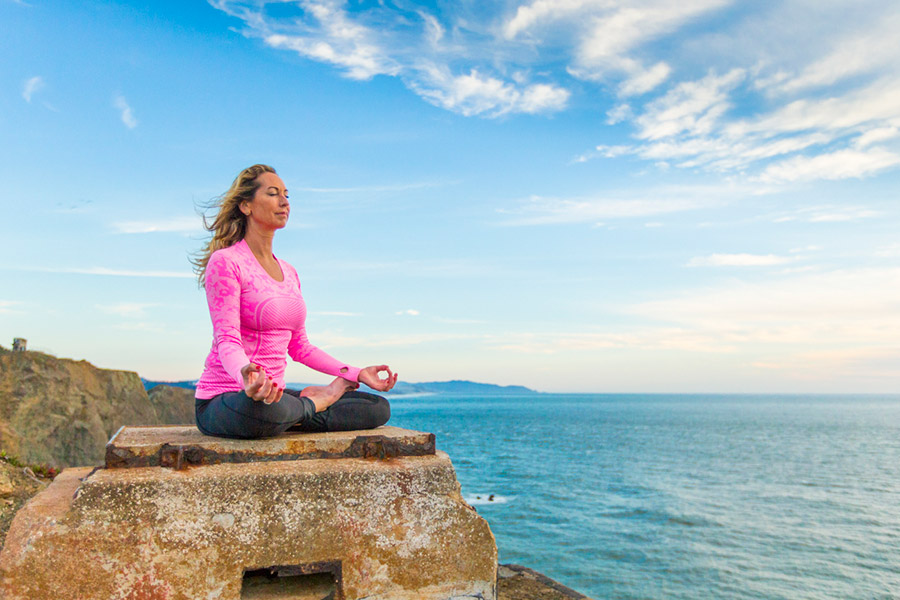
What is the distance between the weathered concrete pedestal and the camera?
2562mm

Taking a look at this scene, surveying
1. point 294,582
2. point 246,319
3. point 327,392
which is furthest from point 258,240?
point 294,582

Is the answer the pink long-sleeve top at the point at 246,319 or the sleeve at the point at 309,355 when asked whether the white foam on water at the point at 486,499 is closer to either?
the sleeve at the point at 309,355

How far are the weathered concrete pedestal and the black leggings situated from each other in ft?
0.25

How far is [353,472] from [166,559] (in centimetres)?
84

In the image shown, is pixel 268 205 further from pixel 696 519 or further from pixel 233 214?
pixel 696 519

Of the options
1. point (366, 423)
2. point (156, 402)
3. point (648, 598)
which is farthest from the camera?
point (156, 402)

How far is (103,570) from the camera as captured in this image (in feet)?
8.45

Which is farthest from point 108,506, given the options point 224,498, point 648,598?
point 648,598

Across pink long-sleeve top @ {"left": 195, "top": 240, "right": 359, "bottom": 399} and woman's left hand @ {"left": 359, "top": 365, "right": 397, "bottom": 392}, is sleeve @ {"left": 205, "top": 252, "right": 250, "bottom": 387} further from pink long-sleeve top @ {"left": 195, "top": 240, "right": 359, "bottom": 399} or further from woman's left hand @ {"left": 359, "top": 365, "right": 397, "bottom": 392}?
woman's left hand @ {"left": 359, "top": 365, "right": 397, "bottom": 392}

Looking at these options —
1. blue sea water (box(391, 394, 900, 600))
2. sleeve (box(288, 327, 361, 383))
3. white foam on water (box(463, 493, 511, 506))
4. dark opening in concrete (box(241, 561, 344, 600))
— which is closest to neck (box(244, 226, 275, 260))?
sleeve (box(288, 327, 361, 383))

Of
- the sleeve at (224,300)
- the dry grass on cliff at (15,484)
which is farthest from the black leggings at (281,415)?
the dry grass on cliff at (15,484)

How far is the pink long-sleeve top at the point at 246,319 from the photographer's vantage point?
10.7 ft

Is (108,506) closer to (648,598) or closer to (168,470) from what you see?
(168,470)

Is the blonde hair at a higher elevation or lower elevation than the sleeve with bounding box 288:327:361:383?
higher
